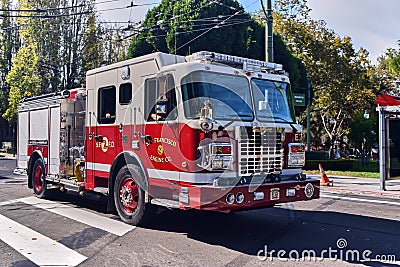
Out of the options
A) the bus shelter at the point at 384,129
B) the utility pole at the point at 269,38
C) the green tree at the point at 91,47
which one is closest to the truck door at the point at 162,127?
the bus shelter at the point at 384,129

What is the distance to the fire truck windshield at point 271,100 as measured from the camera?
7.98 m

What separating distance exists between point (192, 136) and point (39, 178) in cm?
690

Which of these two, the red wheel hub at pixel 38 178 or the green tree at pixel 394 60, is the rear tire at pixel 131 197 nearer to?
the red wheel hub at pixel 38 178

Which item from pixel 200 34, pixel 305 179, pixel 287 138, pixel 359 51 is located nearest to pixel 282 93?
pixel 287 138

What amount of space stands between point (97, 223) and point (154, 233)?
1477 mm

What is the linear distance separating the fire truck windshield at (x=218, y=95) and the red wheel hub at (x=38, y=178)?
6.58 m

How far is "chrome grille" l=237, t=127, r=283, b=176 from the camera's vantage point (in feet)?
23.8

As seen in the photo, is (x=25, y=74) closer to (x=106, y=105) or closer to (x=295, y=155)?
(x=106, y=105)

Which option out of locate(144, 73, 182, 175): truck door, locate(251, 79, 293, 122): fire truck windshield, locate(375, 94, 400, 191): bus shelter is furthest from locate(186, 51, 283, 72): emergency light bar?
locate(375, 94, 400, 191): bus shelter

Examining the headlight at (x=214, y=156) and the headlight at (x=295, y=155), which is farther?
the headlight at (x=295, y=155)

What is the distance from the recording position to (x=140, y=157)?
815 centimetres

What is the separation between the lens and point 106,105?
30.4ft

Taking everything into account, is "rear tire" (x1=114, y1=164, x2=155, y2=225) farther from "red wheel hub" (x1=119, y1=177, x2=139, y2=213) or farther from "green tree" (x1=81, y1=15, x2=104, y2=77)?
"green tree" (x1=81, y1=15, x2=104, y2=77)

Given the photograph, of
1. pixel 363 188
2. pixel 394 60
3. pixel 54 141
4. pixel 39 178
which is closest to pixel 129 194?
pixel 54 141
